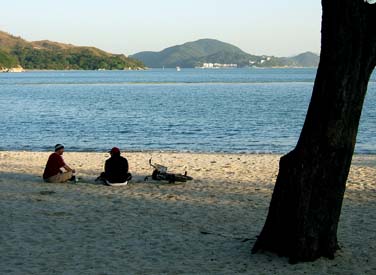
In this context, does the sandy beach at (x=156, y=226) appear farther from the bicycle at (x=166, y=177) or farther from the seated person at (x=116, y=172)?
the seated person at (x=116, y=172)

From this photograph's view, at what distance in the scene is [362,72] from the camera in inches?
295

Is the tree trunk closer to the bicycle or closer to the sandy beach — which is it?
the sandy beach

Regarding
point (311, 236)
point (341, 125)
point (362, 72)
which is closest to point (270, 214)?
point (311, 236)

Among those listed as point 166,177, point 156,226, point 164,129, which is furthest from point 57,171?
point 164,129

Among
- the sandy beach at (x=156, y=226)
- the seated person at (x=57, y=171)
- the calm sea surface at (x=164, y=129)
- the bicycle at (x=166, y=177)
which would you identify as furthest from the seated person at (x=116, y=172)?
the calm sea surface at (x=164, y=129)

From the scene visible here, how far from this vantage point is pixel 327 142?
762cm

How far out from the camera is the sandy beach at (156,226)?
26.4 feet

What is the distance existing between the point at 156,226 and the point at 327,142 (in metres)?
4.09

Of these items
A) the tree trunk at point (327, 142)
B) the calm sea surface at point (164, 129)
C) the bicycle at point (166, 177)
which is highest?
the tree trunk at point (327, 142)

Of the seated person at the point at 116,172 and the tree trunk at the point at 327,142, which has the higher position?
the tree trunk at the point at 327,142

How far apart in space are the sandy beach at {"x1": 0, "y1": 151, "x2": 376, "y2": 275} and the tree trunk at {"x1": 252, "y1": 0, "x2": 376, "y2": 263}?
1.48ft

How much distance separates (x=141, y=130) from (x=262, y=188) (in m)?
23.4

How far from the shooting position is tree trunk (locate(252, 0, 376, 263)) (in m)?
7.43

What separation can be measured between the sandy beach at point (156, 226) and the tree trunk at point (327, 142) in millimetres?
450
